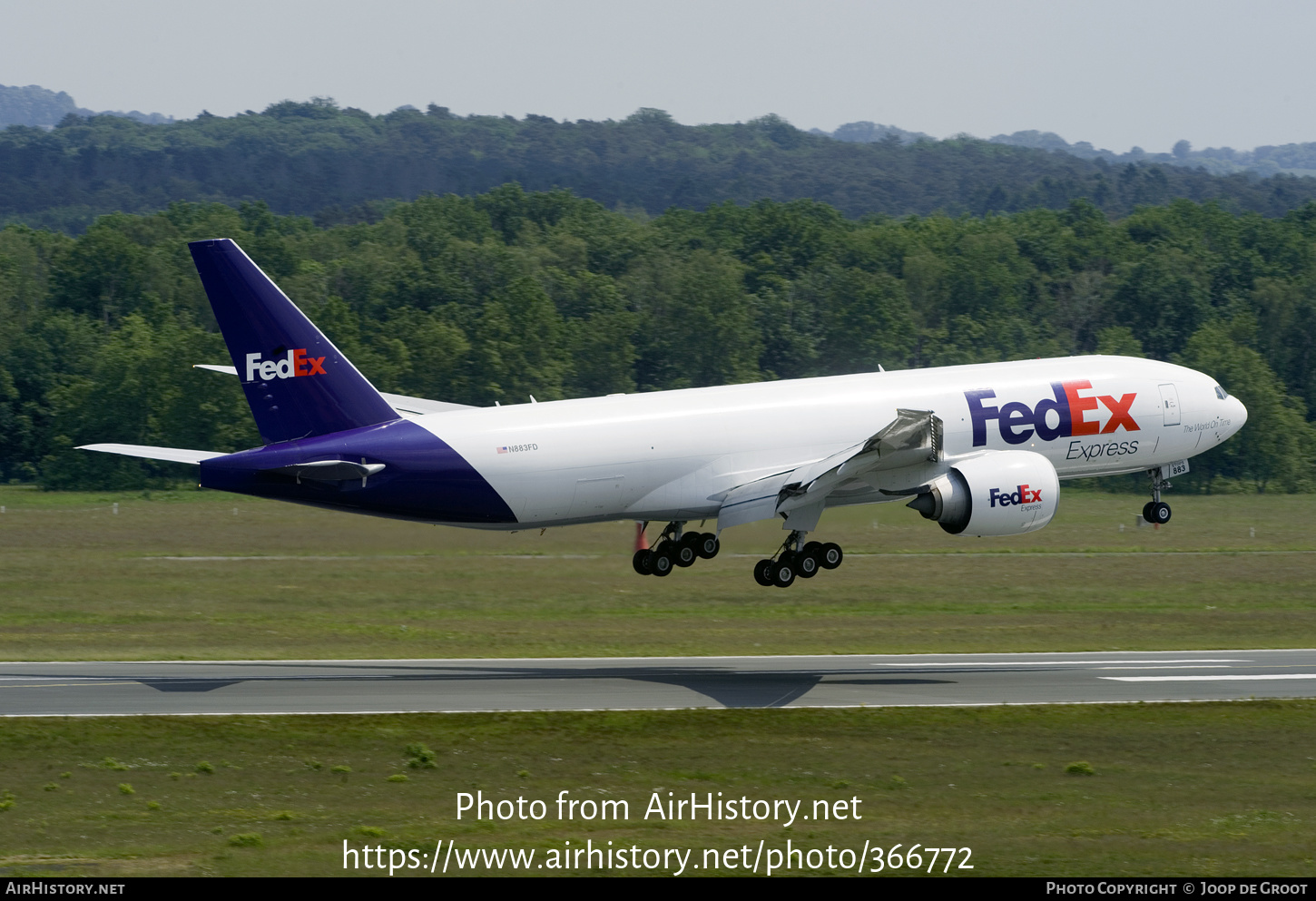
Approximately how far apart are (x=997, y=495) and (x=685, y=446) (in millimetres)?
8783

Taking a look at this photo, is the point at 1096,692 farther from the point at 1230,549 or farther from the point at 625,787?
the point at 1230,549

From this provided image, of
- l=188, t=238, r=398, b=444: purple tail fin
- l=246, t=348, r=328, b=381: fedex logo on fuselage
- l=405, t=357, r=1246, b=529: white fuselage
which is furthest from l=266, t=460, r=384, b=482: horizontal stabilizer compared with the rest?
l=246, t=348, r=328, b=381: fedex logo on fuselage

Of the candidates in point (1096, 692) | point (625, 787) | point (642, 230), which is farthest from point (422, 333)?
point (625, 787)

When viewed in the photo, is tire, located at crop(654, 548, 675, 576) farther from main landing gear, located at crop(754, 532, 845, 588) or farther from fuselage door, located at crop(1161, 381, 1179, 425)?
fuselage door, located at crop(1161, 381, 1179, 425)

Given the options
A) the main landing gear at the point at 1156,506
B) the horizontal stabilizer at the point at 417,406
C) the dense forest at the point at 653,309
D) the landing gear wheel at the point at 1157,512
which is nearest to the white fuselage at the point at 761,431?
the main landing gear at the point at 1156,506

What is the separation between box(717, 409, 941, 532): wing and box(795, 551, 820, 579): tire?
802mm

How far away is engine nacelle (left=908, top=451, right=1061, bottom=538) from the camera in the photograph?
4484 centimetres

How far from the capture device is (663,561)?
4928 centimetres

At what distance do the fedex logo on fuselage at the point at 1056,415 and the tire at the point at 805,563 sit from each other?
582 centimetres

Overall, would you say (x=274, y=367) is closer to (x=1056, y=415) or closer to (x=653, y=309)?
(x=1056, y=415)

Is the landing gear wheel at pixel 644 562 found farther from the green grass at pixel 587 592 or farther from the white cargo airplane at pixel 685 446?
the green grass at pixel 587 592
